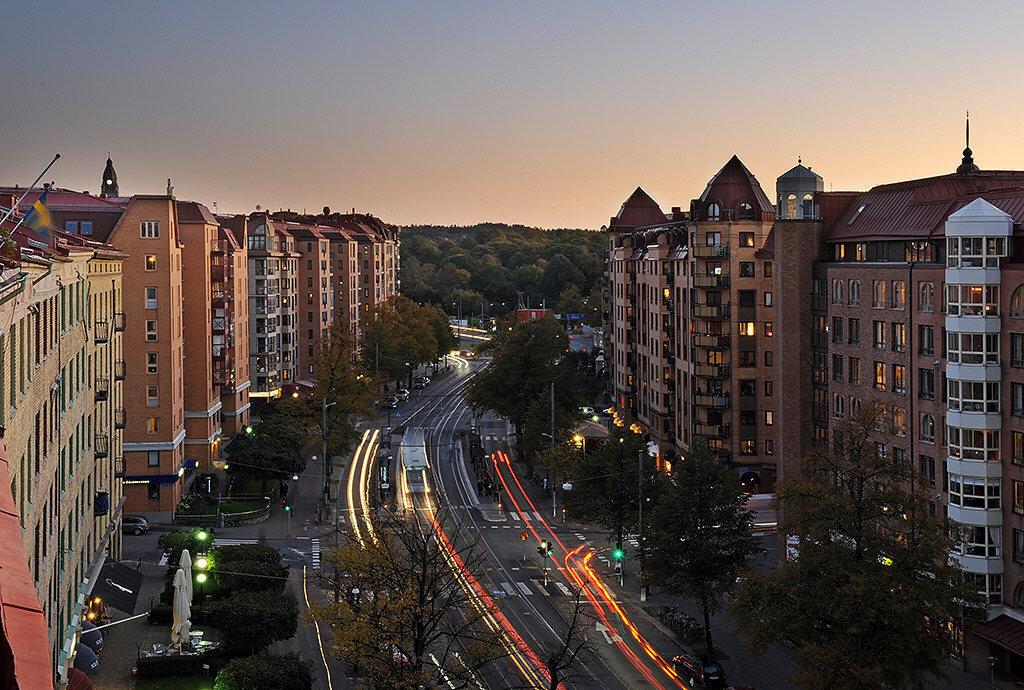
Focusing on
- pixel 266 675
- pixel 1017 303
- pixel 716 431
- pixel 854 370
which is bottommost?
pixel 266 675

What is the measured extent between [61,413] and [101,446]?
14903 mm

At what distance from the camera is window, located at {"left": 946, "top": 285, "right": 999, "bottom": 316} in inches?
1788

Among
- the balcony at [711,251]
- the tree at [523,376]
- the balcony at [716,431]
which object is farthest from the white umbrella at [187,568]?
the balcony at [711,251]

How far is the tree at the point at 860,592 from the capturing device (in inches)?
1373

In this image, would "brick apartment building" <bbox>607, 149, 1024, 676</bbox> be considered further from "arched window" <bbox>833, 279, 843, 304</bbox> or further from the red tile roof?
the red tile roof

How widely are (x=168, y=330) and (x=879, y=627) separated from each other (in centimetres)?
5431

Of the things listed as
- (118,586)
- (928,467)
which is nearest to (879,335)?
(928,467)

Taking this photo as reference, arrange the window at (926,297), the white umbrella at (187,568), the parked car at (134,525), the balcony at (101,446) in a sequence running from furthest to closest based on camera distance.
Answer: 1. the parked car at (134,525)
2. the window at (926,297)
3. the balcony at (101,446)
4. the white umbrella at (187,568)

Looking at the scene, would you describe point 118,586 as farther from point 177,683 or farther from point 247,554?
point 177,683

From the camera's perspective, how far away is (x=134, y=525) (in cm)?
7025

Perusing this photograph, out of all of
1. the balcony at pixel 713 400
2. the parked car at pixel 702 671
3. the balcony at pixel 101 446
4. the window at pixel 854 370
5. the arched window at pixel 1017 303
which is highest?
the arched window at pixel 1017 303

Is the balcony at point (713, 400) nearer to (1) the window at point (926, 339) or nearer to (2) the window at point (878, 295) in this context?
(2) the window at point (878, 295)

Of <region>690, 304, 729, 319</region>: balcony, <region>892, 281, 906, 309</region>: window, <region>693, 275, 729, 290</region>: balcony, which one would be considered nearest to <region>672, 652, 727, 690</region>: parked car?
<region>892, 281, 906, 309</region>: window

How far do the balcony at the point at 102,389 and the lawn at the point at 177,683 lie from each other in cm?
1286
